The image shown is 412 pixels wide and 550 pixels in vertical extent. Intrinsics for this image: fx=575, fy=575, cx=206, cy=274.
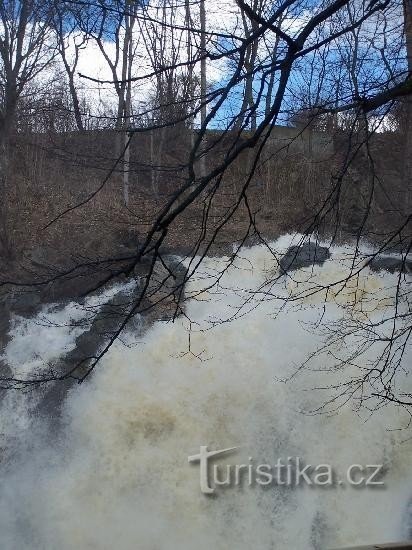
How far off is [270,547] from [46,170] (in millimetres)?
11720

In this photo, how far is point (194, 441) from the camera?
29.1 feet

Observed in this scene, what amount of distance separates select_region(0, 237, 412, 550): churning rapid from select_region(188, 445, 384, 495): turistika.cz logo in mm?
86

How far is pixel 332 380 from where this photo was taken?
9.76 metres

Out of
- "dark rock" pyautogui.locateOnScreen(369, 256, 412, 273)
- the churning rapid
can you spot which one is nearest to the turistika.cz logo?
the churning rapid

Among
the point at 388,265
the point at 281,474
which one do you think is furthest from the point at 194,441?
the point at 388,265

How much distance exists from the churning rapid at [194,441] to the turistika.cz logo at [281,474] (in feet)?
0.28

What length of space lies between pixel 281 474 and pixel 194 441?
1404 mm

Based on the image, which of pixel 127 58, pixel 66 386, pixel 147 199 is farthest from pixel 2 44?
pixel 66 386

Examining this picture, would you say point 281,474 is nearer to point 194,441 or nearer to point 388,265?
point 194,441

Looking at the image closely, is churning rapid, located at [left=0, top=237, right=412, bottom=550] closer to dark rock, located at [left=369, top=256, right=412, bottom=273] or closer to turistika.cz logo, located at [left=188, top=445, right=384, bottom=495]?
turistika.cz logo, located at [left=188, top=445, right=384, bottom=495]

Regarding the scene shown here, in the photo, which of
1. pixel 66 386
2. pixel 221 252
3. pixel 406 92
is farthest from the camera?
pixel 221 252

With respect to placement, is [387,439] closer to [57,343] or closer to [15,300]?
[57,343]

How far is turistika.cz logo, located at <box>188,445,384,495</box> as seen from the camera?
8.27 meters

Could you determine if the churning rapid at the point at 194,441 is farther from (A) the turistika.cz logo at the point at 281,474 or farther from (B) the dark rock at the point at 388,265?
(B) the dark rock at the point at 388,265
